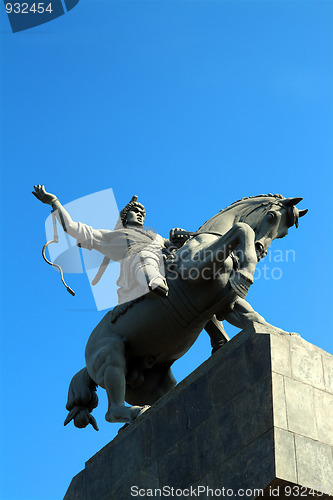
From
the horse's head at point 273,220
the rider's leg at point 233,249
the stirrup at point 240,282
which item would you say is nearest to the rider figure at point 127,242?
the rider's leg at point 233,249

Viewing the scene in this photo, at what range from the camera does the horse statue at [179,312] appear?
11656 millimetres

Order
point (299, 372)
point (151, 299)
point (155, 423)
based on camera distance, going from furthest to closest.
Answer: point (151, 299)
point (155, 423)
point (299, 372)

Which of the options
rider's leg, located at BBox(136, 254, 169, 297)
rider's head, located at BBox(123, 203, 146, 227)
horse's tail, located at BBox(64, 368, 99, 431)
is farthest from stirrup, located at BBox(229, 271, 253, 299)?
horse's tail, located at BBox(64, 368, 99, 431)

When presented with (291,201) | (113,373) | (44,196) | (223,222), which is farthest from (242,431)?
(44,196)

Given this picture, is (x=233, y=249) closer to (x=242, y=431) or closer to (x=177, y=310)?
(x=177, y=310)

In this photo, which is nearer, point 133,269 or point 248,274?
point 248,274

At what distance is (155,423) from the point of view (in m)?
11.0

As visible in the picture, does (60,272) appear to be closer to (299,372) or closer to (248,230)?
(248,230)

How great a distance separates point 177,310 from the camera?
11906 mm

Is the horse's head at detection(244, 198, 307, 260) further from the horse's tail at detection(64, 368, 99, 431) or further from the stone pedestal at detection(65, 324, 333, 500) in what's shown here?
the horse's tail at detection(64, 368, 99, 431)

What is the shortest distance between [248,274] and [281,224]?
1485mm

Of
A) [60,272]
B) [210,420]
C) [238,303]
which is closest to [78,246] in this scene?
[60,272]

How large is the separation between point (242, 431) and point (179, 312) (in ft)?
8.14

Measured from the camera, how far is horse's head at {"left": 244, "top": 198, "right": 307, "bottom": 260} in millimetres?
12148
